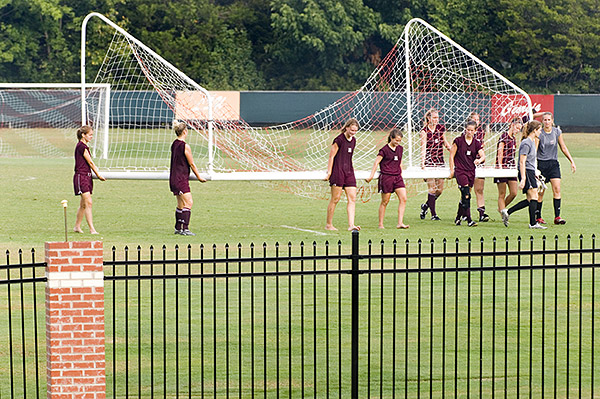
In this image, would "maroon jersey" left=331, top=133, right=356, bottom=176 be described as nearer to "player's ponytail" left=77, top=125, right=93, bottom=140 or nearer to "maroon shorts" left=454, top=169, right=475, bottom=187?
"maroon shorts" left=454, top=169, right=475, bottom=187

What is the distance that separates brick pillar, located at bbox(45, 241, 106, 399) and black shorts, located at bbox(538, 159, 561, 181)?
38.4 feet

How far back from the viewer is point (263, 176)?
17.8 meters

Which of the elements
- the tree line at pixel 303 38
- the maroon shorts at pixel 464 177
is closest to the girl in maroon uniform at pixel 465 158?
the maroon shorts at pixel 464 177

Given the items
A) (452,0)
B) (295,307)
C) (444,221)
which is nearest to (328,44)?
(452,0)

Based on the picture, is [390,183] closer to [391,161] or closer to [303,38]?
[391,161]

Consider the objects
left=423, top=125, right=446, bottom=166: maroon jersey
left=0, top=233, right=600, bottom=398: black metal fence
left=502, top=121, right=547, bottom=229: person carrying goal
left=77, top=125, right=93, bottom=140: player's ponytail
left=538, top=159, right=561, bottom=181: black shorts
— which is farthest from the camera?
left=423, top=125, right=446, bottom=166: maroon jersey

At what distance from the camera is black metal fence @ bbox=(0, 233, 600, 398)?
7719 millimetres

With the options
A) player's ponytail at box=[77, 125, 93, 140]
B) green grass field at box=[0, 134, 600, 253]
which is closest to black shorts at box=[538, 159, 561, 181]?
green grass field at box=[0, 134, 600, 253]

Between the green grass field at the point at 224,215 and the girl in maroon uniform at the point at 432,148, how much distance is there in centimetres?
47

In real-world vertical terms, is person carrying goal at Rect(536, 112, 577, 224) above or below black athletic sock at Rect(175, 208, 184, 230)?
above

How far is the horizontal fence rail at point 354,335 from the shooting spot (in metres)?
7.73

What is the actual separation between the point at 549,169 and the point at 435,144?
1925mm

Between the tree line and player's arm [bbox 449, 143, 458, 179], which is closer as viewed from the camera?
player's arm [bbox 449, 143, 458, 179]

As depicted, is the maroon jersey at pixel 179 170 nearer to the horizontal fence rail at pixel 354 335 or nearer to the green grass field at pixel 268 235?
the green grass field at pixel 268 235
